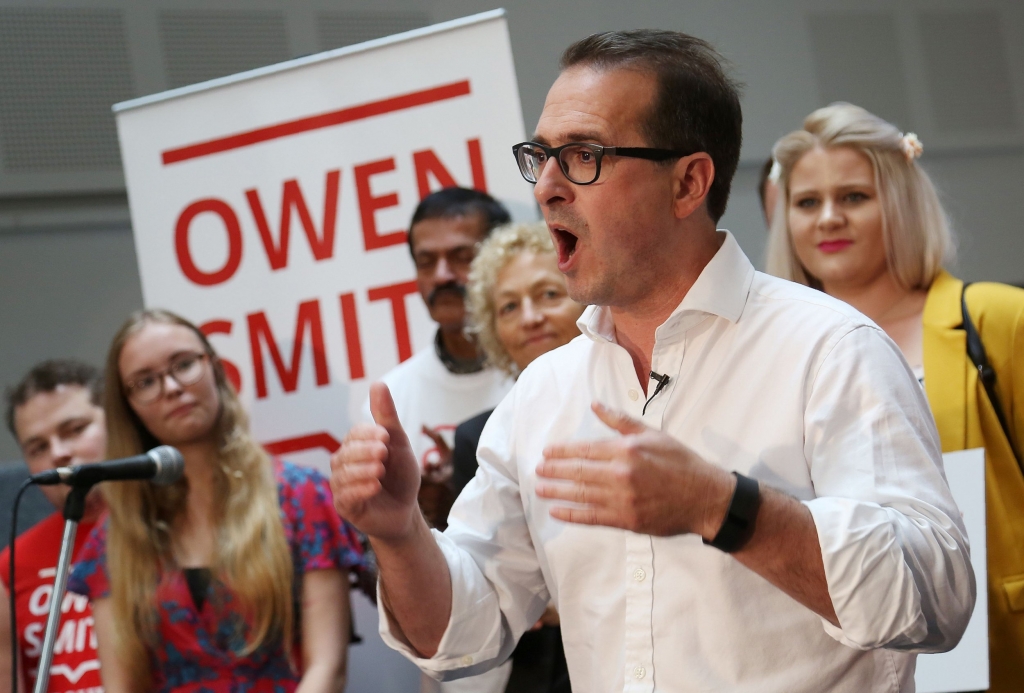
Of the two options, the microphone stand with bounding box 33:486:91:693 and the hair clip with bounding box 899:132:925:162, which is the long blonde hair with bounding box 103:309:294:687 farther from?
→ the hair clip with bounding box 899:132:925:162

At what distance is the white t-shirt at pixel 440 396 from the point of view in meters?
2.87

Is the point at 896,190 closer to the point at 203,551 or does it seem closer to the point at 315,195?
the point at 315,195

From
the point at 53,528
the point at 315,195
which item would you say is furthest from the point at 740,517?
the point at 53,528

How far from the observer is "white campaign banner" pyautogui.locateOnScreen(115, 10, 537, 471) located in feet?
9.91

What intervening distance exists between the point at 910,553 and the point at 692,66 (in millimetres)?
746

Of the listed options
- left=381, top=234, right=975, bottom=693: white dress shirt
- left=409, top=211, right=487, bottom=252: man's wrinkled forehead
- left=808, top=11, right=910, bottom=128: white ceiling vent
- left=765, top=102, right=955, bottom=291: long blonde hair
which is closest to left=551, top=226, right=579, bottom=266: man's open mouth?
left=381, top=234, right=975, bottom=693: white dress shirt

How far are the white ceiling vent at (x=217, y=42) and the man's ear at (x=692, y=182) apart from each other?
140 inches

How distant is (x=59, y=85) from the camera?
14.8ft

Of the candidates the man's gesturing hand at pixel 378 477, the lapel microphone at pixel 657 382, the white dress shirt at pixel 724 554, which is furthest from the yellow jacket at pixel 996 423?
the man's gesturing hand at pixel 378 477

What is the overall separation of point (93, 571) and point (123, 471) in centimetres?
88

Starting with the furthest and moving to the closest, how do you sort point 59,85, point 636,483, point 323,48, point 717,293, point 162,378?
1. point 323,48
2. point 59,85
3. point 162,378
4. point 717,293
5. point 636,483

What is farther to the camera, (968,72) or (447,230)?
(968,72)

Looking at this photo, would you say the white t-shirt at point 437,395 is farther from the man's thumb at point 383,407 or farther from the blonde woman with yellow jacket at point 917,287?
the man's thumb at point 383,407

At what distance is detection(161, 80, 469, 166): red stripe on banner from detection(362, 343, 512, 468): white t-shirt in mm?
783
